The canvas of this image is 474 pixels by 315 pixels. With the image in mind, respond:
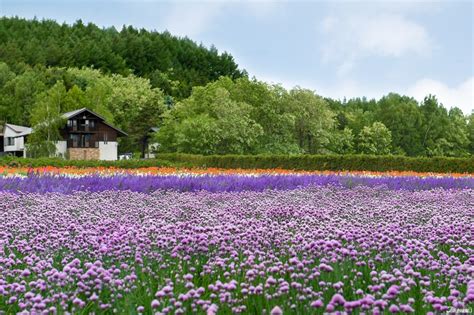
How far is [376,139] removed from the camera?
88938mm

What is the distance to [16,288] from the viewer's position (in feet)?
14.0

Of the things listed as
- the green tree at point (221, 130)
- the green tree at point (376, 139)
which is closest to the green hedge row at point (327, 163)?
the green tree at point (221, 130)

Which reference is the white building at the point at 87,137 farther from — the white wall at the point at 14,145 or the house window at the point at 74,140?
the white wall at the point at 14,145

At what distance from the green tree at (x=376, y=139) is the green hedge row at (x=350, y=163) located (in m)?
51.8

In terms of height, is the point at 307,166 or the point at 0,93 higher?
the point at 0,93

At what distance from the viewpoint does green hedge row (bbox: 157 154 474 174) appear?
105 feet

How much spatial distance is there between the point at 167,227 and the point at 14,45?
136378 mm

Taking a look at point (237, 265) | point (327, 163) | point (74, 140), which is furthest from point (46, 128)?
point (237, 265)

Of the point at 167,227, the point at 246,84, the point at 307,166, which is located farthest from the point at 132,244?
the point at 246,84

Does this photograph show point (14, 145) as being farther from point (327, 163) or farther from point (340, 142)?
point (327, 163)

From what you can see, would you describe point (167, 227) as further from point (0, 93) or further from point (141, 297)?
point (0, 93)

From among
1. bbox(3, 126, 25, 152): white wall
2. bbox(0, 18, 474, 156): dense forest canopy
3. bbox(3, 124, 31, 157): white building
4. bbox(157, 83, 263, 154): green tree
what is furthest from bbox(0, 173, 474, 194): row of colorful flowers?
bbox(3, 126, 25, 152): white wall

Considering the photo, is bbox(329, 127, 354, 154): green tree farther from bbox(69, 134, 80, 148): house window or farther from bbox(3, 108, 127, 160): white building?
bbox(69, 134, 80, 148): house window

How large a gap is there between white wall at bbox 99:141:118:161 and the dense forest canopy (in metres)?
6.60
